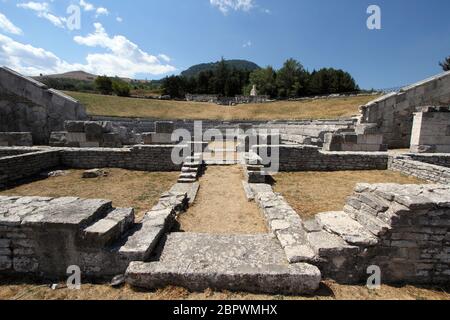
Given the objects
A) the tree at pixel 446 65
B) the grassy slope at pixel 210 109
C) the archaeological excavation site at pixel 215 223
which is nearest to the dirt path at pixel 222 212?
the archaeological excavation site at pixel 215 223

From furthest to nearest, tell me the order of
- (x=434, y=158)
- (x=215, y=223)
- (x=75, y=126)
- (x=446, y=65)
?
(x=446, y=65)
(x=75, y=126)
(x=434, y=158)
(x=215, y=223)

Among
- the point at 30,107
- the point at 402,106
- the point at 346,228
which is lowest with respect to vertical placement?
the point at 346,228

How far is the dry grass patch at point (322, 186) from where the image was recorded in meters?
5.89

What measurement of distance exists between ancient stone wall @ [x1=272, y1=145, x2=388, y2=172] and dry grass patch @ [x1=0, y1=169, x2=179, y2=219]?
4.94 metres

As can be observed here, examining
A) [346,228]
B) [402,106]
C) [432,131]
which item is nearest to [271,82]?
[402,106]

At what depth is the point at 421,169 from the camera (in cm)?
848

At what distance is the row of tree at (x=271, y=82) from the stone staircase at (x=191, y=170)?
55841 mm

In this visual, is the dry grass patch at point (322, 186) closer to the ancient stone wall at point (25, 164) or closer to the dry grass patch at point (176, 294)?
the dry grass patch at point (176, 294)

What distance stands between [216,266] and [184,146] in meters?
7.23

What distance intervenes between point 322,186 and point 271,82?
60458mm

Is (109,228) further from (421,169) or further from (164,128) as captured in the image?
(421,169)

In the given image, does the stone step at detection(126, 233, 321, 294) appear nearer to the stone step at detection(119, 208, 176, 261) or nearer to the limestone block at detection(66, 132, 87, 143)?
the stone step at detection(119, 208, 176, 261)

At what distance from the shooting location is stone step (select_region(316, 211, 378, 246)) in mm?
3254

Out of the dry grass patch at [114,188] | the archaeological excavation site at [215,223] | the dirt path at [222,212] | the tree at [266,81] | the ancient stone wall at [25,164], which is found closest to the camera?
the archaeological excavation site at [215,223]
